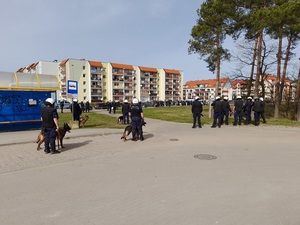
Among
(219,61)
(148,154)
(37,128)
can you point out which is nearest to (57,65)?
(219,61)

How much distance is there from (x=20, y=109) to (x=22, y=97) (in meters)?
0.61

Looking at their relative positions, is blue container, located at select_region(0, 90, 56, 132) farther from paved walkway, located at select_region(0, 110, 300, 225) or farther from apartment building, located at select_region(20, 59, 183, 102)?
apartment building, located at select_region(20, 59, 183, 102)

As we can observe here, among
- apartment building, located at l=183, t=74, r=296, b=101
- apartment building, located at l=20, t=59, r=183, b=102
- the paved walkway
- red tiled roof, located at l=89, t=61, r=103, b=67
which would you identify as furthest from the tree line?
red tiled roof, located at l=89, t=61, r=103, b=67

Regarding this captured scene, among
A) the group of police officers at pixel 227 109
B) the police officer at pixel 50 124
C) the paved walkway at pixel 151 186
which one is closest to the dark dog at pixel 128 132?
the paved walkway at pixel 151 186

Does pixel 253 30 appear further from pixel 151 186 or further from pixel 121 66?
pixel 121 66

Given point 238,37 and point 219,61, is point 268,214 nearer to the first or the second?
point 238,37

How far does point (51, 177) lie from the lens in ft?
17.0

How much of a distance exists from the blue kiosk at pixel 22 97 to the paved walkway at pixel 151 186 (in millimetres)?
4440

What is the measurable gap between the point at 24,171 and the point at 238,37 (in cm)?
1970

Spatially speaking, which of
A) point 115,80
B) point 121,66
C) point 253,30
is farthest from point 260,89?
point 121,66

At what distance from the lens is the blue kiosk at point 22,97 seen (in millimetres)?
11695

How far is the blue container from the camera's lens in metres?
11.7

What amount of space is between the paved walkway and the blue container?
442cm

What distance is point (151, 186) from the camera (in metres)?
4.59
